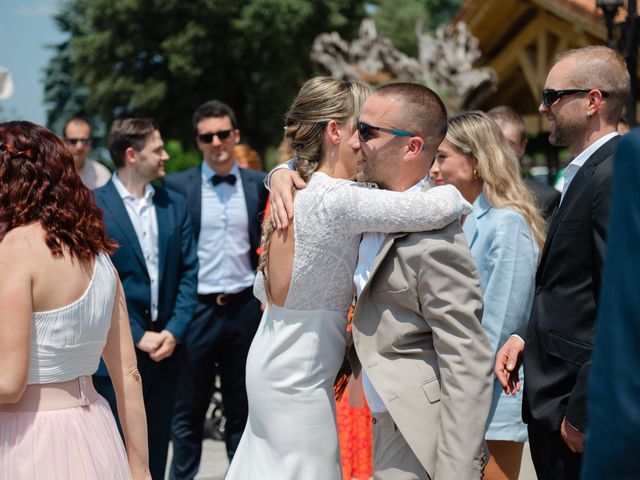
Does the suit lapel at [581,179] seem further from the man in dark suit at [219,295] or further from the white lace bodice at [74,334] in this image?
the man in dark suit at [219,295]

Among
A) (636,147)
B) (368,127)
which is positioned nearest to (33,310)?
(368,127)

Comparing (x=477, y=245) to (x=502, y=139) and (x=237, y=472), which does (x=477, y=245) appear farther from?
(x=237, y=472)

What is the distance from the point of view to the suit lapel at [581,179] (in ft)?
9.12

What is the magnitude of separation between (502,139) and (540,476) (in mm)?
1891

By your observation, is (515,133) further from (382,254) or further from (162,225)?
(382,254)

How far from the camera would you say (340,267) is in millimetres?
2896

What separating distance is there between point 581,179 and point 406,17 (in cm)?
5411

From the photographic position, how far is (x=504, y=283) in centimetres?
388

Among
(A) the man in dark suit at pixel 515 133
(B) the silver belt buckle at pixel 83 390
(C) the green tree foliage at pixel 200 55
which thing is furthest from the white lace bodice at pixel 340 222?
(C) the green tree foliage at pixel 200 55

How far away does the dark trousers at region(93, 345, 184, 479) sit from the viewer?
493cm

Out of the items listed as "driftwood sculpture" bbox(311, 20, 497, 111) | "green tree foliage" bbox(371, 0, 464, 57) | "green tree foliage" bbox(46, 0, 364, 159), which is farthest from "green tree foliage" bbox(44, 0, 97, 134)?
"driftwood sculpture" bbox(311, 20, 497, 111)

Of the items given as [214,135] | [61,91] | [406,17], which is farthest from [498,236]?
[406,17]

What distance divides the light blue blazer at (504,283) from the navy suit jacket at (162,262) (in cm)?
199

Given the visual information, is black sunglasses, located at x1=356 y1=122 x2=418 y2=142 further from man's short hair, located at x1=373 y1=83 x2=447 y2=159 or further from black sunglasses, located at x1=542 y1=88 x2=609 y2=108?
black sunglasses, located at x1=542 y1=88 x2=609 y2=108
